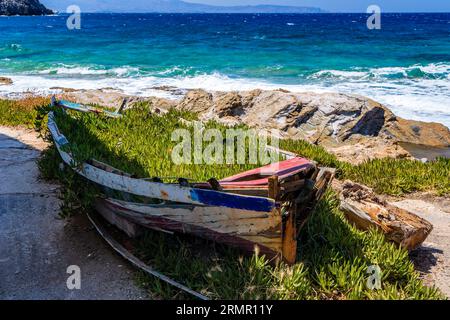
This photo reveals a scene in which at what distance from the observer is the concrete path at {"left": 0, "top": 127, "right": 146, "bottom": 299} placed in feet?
15.1

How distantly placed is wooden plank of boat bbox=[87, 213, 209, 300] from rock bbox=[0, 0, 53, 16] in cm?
15569

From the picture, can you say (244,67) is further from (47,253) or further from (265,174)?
(47,253)

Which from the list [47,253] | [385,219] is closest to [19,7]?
[47,253]

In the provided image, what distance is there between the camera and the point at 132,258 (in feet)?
16.0

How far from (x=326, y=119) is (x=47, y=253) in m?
9.96

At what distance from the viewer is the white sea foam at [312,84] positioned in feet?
68.8

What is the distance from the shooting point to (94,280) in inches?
187

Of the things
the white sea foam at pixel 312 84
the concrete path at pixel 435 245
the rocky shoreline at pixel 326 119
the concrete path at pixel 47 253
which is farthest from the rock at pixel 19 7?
the concrete path at pixel 435 245

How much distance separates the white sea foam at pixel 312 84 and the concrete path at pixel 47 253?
15.4 metres

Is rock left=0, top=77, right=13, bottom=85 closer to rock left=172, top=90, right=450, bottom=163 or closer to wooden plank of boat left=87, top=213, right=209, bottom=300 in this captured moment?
rock left=172, top=90, right=450, bottom=163

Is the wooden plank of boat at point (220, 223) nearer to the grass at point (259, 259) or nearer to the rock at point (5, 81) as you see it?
the grass at point (259, 259)

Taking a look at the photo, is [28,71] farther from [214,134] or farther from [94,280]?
[94,280]
